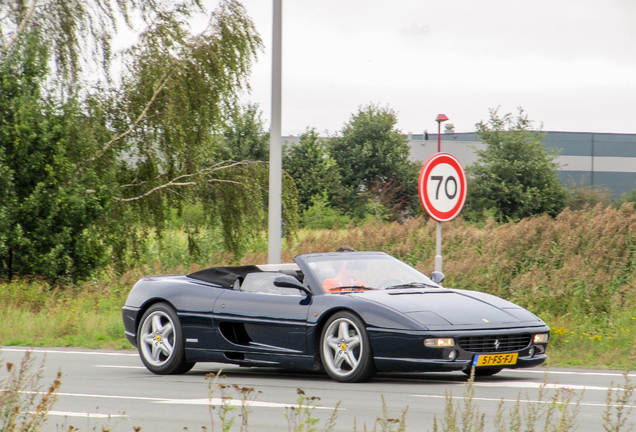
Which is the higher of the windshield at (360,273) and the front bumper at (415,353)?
the windshield at (360,273)

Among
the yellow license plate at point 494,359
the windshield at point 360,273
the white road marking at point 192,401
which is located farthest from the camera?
the windshield at point 360,273

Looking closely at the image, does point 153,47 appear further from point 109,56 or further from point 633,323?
point 633,323

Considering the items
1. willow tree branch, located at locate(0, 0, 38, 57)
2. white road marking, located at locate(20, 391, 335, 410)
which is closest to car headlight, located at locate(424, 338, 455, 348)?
white road marking, located at locate(20, 391, 335, 410)

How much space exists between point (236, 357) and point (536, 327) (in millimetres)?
3014

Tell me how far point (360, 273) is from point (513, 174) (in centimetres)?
3334

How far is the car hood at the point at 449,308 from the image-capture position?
318 inches

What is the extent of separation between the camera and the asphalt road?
20.8ft

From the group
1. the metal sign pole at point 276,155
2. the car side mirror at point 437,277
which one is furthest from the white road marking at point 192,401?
the metal sign pole at point 276,155

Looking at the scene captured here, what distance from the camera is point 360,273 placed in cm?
923

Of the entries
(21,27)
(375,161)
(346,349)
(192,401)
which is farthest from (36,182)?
(375,161)

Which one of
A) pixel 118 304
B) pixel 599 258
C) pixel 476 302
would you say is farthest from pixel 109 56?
pixel 476 302

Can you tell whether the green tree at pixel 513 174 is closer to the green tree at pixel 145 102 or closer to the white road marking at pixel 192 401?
the green tree at pixel 145 102

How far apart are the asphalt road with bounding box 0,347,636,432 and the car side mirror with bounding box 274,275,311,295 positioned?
0.92 m

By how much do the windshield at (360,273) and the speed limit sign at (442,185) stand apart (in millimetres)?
2000
